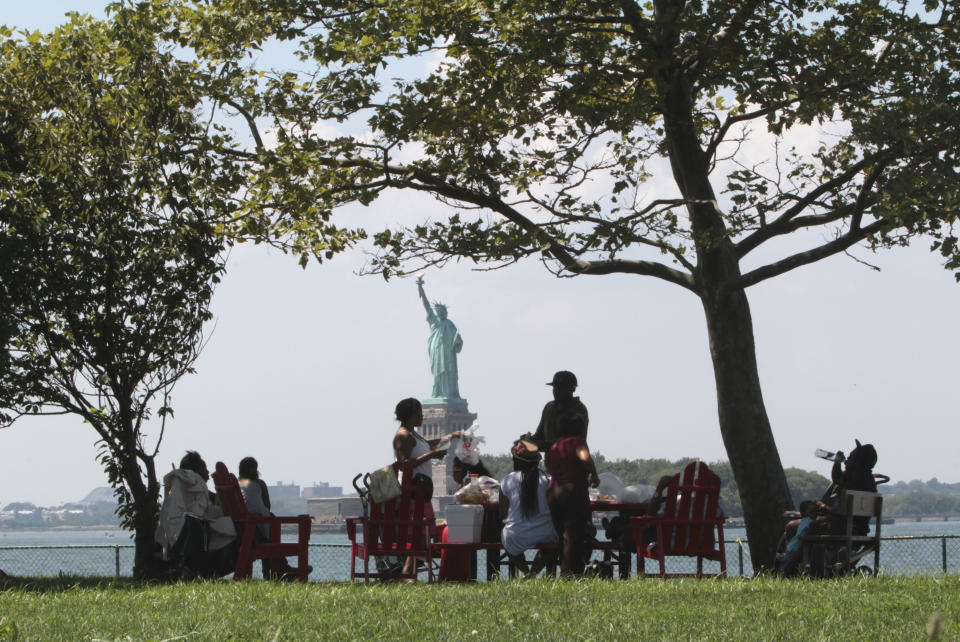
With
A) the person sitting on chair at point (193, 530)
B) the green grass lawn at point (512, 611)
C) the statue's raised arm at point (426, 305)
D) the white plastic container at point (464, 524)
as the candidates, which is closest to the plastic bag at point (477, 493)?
the white plastic container at point (464, 524)

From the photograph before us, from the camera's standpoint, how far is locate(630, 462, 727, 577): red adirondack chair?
399 inches

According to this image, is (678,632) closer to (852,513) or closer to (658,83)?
(852,513)

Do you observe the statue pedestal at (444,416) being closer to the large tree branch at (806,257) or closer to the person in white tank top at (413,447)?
the large tree branch at (806,257)

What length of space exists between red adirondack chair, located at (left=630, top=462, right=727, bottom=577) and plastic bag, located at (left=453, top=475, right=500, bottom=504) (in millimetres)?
1290

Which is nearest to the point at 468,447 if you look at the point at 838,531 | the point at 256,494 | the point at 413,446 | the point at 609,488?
the point at 413,446

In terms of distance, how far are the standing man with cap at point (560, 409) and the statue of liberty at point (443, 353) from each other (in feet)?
362

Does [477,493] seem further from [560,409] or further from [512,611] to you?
[512,611]

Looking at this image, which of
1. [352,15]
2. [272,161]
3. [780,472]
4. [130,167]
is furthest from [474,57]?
[780,472]

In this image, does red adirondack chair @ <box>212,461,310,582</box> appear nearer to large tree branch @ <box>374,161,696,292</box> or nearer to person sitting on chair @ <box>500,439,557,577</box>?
person sitting on chair @ <box>500,439,557,577</box>

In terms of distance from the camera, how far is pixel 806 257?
14164 millimetres

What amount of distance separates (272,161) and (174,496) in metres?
4.93

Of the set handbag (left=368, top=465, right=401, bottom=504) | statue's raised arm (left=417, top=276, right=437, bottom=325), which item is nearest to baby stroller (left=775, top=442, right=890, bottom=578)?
handbag (left=368, top=465, right=401, bottom=504)

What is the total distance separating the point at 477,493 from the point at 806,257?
5.89 meters

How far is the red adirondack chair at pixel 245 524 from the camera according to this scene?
1079 cm
